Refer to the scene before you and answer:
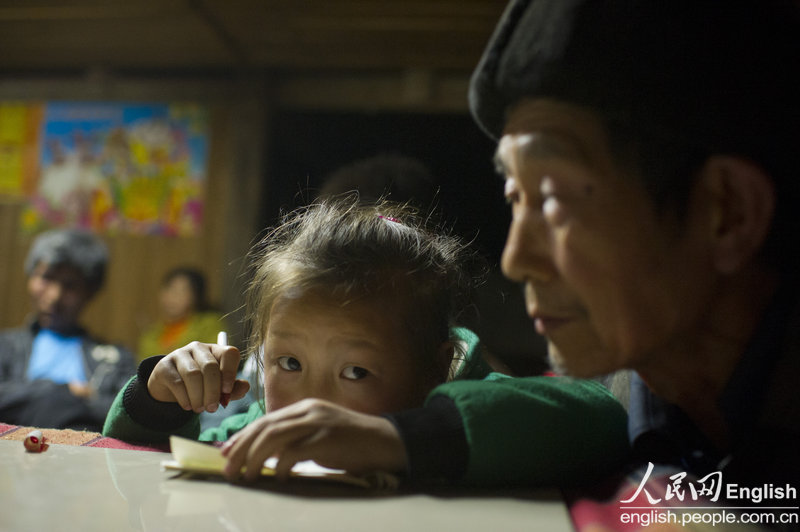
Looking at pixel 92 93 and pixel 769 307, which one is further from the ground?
pixel 92 93

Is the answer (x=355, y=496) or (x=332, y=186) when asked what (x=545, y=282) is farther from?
(x=332, y=186)

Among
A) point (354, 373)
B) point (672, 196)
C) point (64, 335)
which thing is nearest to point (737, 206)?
point (672, 196)

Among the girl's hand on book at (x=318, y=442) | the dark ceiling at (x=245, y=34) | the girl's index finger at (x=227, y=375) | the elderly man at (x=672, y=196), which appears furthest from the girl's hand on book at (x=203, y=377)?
the dark ceiling at (x=245, y=34)

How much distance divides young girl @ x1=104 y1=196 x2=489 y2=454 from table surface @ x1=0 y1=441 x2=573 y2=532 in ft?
0.35

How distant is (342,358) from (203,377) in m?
0.12

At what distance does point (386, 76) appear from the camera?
2400 mm

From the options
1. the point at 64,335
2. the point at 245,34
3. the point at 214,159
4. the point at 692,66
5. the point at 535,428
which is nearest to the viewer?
the point at 692,66

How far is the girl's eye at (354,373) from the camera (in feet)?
1.62

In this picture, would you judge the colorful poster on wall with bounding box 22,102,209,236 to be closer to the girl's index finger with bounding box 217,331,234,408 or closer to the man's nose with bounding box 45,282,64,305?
the man's nose with bounding box 45,282,64,305

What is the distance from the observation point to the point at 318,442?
1.25 feet

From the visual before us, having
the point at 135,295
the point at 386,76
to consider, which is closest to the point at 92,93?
the point at 135,295

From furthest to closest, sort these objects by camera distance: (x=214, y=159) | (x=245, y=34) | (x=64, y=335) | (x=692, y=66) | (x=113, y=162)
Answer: (x=214, y=159)
(x=113, y=162)
(x=245, y=34)
(x=64, y=335)
(x=692, y=66)

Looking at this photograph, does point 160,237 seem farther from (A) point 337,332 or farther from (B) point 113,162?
(A) point 337,332

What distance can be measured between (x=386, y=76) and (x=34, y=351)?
1.49 metres
